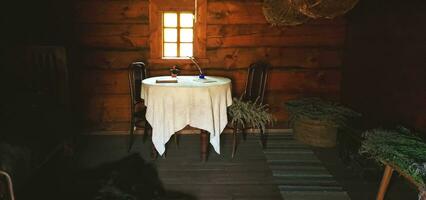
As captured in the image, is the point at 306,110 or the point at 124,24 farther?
the point at 124,24

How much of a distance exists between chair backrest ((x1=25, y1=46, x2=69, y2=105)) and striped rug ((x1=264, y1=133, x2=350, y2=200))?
94.8 inches

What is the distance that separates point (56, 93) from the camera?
3719 millimetres

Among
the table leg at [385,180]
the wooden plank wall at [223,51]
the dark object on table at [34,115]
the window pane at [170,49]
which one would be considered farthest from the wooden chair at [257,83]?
the dark object on table at [34,115]

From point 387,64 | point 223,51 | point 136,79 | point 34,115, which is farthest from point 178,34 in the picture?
point 387,64

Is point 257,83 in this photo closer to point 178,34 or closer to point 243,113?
point 243,113

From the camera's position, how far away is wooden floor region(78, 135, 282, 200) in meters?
3.19

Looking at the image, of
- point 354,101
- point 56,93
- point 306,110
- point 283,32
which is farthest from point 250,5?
point 56,93

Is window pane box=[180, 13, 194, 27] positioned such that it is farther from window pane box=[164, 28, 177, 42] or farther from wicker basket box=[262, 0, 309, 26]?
wicker basket box=[262, 0, 309, 26]

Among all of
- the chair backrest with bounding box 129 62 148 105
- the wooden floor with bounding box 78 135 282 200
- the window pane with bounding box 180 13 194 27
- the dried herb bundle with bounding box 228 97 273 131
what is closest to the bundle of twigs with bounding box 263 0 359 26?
the window pane with bounding box 180 13 194 27

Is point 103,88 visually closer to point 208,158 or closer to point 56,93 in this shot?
point 56,93

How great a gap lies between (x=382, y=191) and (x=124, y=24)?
3.77 meters

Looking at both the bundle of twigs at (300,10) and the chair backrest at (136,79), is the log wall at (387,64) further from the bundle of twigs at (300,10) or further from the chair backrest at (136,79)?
the chair backrest at (136,79)

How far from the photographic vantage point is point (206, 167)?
3750mm

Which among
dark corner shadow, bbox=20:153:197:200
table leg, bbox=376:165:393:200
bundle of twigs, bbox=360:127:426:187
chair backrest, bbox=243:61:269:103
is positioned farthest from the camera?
chair backrest, bbox=243:61:269:103
